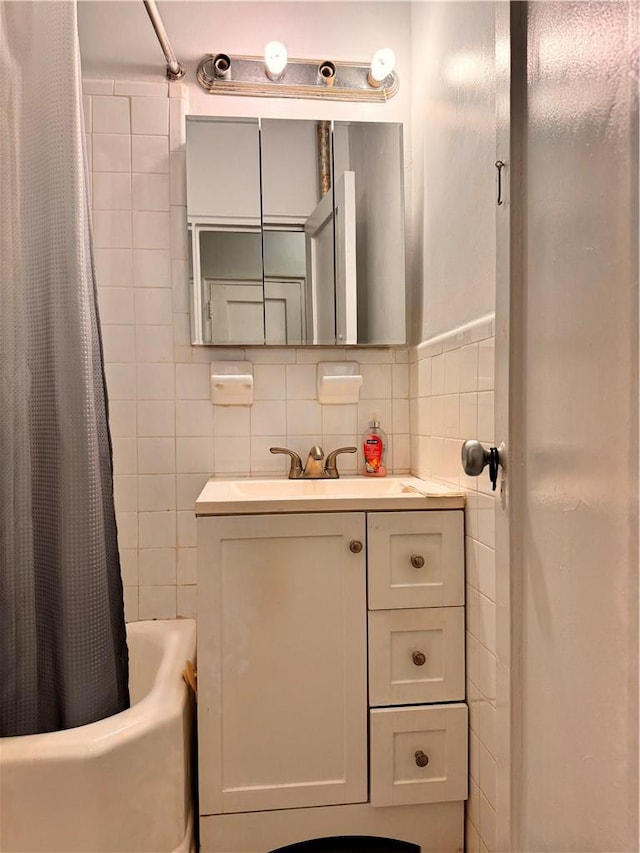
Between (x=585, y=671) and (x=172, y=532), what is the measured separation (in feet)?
4.46

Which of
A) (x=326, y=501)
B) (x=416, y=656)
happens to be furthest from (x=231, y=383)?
(x=416, y=656)

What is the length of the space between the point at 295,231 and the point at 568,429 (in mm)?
1289

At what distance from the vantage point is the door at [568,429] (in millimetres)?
514

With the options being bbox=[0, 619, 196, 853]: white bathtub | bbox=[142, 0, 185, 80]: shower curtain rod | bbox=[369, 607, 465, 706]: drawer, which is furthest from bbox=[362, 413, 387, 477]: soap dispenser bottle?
bbox=[142, 0, 185, 80]: shower curtain rod

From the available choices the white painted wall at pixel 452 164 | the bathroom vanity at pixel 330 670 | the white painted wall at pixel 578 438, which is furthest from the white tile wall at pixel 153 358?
the white painted wall at pixel 578 438

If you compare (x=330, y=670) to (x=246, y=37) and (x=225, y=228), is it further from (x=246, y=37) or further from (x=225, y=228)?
(x=246, y=37)

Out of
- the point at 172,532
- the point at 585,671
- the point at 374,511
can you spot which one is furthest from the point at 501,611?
the point at 172,532

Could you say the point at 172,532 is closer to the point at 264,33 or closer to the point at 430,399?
the point at 430,399

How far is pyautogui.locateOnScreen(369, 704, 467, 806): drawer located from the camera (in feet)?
3.99

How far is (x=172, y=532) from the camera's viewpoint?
5.56ft

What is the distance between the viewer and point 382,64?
1.68m

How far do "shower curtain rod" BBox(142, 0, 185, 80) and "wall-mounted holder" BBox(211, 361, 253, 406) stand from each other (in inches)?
36.1

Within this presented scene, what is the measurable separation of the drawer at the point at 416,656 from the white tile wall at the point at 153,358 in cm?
70

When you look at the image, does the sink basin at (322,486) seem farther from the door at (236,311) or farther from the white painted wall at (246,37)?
the white painted wall at (246,37)
